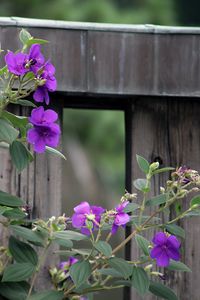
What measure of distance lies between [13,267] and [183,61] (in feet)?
2.26

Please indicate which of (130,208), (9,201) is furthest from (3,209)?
(130,208)

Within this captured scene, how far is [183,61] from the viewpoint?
7.39ft

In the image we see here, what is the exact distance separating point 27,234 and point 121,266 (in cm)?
21

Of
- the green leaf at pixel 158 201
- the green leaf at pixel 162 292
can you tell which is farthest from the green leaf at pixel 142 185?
the green leaf at pixel 162 292

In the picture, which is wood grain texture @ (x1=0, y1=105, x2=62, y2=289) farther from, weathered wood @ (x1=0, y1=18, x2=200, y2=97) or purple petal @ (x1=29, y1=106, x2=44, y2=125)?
purple petal @ (x1=29, y1=106, x2=44, y2=125)

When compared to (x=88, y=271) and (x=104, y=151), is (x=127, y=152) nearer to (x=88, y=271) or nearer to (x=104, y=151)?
(x=88, y=271)

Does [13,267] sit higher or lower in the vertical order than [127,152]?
lower

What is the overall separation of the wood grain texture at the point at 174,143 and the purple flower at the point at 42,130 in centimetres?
45

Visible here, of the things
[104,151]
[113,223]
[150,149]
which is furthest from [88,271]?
[104,151]

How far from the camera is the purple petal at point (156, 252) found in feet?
6.34

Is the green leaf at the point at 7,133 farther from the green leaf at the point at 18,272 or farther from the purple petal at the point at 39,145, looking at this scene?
the green leaf at the point at 18,272

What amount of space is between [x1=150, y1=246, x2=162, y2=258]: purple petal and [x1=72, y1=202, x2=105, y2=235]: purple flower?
0.13 metres

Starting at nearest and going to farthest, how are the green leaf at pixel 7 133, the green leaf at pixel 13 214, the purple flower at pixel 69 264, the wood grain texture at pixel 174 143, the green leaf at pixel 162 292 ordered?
1. the green leaf at pixel 7 133
2. the green leaf at pixel 13 214
3. the green leaf at pixel 162 292
4. the purple flower at pixel 69 264
5. the wood grain texture at pixel 174 143

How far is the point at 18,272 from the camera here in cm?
192
